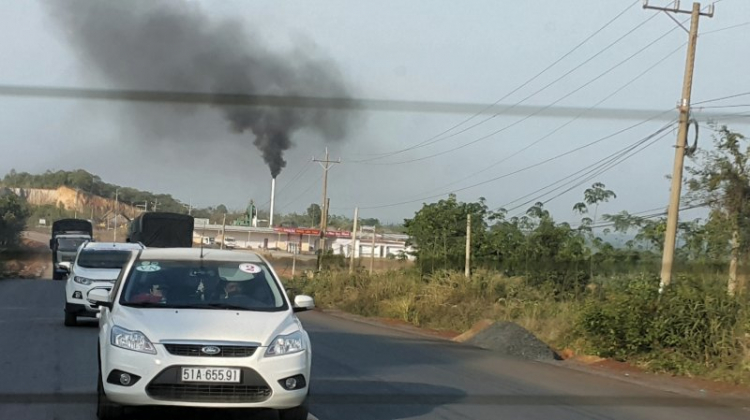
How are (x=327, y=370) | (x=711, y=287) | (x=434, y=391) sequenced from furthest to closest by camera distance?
(x=711, y=287) → (x=327, y=370) → (x=434, y=391)

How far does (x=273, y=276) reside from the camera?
8883mm

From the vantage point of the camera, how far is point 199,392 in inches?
289

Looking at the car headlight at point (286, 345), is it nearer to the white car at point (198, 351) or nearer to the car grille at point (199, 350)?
the white car at point (198, 351)

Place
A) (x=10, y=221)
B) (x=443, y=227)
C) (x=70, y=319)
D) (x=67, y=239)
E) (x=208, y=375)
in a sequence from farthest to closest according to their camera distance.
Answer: (x=10, y=221) → (x=67, y=239) → (x=443, y=227) → (x=70, y=319) → (x=208, y=375)

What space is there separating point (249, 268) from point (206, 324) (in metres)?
1.29

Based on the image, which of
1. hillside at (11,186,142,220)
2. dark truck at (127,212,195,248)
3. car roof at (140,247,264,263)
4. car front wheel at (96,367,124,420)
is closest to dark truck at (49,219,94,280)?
dark truck at (127,212,195,248)

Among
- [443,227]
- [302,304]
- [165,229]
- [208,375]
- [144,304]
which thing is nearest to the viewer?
[208,375]

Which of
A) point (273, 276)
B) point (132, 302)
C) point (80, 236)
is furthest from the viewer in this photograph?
point (80, 236)

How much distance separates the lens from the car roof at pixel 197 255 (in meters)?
8.84

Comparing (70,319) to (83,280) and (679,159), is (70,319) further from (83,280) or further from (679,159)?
(679,159)

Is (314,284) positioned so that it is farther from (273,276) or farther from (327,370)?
(273,276)

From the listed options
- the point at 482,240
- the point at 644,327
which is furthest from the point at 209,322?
the point at 482,240

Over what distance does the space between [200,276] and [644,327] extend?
999 cm

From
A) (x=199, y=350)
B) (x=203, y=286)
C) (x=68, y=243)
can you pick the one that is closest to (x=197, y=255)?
(x=203, y=286)
